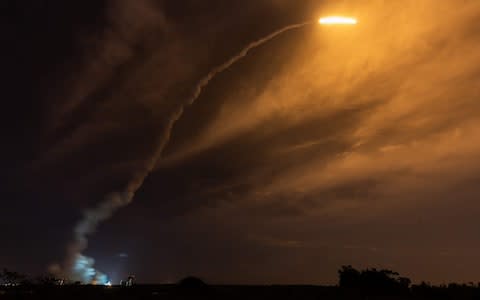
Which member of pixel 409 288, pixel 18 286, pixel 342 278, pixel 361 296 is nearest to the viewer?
pixel 361 296

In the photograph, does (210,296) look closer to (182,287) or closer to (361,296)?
(182,287)

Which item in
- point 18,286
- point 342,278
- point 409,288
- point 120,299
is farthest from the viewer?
point 342,278

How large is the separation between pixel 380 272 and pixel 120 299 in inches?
1267

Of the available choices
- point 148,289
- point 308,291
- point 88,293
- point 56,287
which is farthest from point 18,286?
point 308,291

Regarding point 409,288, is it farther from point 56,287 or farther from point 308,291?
point 56,287

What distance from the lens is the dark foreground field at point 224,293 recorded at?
2119 inches

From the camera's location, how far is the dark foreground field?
177 feet

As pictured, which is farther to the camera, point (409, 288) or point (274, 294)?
point (409, 288)

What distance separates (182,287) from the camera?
6069 centimetres

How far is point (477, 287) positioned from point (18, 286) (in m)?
54.0

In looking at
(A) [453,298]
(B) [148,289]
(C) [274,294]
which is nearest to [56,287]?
(B) [148,289]

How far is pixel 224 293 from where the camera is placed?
57.8 metres

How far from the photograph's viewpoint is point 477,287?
215 feet

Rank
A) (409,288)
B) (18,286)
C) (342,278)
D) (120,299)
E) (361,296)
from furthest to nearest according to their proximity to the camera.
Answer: (342,278)
(409,288)
(18,286)
(361,296)
(120,299)
